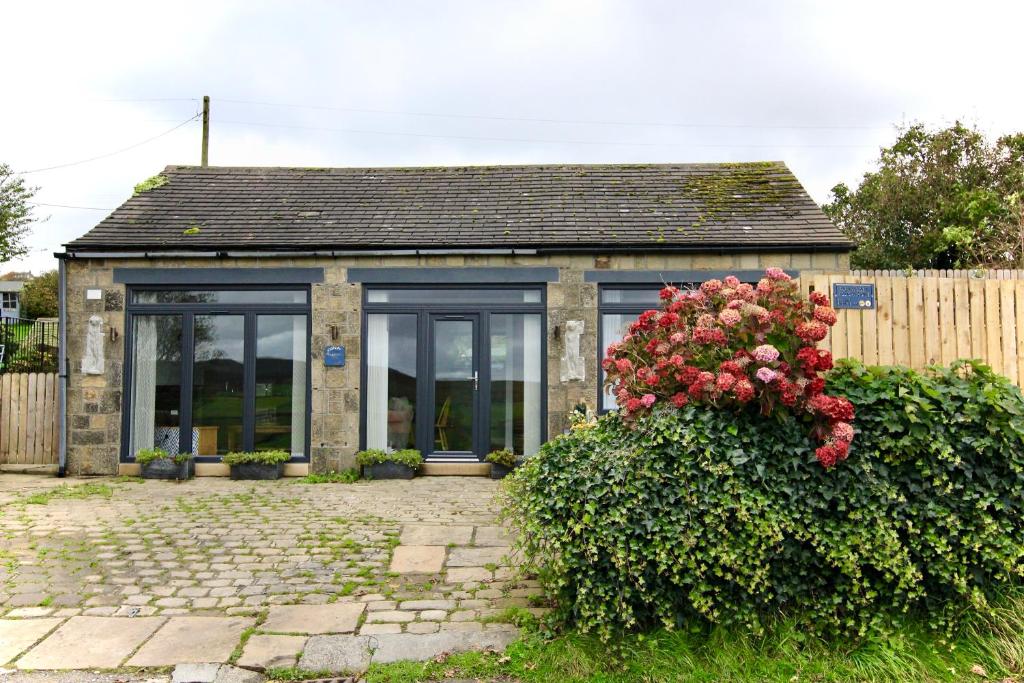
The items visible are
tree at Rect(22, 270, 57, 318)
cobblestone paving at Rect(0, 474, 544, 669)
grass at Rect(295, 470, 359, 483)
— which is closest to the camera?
cobblestone paving at Rect(0, 474, 544, 669)

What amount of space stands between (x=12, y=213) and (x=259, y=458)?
821 inches

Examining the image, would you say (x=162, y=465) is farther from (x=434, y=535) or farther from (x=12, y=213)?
(x=12, y=213)

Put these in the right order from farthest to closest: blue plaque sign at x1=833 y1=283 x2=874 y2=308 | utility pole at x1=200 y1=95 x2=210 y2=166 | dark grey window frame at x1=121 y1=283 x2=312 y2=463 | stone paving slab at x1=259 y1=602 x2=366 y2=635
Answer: utility pole at x1=200 y1=95 x2=210 y2=166 < dark grey window frame at x1=121 y1=283 x2=312 y2=463 < blue plaque sign at x1=833 y1=283 x2=874 y2=308 < stone paving slab at x1=259 y1=602 x2=366 y2=635

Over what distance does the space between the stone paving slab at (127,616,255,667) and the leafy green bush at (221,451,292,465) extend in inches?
206

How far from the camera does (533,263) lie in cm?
959

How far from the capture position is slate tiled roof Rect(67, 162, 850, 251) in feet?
31.3

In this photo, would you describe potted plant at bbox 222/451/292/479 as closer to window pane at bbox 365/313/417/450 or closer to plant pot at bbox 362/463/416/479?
plant pot at bbox 362/463/416/479

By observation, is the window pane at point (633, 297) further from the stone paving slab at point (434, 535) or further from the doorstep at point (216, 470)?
the doorstep at point (216, 470)

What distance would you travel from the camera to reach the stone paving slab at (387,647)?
3520 millimetres

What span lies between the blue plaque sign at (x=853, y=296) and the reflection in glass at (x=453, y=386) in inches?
223

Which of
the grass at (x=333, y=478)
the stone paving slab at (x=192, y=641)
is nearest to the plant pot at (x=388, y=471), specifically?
the grass at (x=333, y=478)

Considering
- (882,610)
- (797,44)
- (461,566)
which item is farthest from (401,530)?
(797,44)

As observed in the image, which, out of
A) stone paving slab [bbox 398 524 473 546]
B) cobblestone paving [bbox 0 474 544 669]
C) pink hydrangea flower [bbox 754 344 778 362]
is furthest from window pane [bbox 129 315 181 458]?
pink hydrangea flower [bbox 754 344 778 362]

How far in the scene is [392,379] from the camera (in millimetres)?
9688
